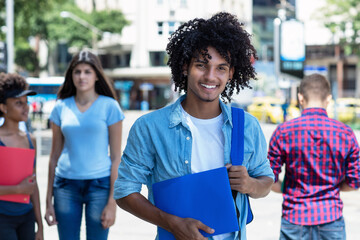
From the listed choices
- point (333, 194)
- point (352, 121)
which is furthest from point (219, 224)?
point (352, 121)

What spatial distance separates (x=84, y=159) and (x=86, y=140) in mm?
129

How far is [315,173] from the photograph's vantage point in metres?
3.48

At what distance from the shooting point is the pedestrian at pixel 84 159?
12.4ft

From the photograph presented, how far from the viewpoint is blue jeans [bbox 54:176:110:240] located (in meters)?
3.77

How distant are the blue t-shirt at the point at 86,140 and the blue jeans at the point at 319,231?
4.27ft

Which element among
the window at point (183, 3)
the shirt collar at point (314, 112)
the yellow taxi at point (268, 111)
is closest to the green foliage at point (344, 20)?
the yellow taxi at point (268, 111)

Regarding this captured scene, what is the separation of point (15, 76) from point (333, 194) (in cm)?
225

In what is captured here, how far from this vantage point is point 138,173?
2236mm

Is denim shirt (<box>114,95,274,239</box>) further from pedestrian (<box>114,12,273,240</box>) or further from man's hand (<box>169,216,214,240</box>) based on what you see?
man's hand (<box>169,216,214,240</box>)

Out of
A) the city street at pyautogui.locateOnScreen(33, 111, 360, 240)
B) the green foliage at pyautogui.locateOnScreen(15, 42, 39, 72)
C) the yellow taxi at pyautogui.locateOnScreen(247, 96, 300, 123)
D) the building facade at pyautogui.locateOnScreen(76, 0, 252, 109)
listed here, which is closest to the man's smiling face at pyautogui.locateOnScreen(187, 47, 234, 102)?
the city street at pyautogui.locateOnScreen(33, 111, 360, 240)

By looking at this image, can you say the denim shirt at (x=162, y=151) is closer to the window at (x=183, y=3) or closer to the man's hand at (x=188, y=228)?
the man's hand at (x=188, y=228)

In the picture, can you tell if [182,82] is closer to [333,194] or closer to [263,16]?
[333,194]

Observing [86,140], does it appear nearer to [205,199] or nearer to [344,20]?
[205,199]

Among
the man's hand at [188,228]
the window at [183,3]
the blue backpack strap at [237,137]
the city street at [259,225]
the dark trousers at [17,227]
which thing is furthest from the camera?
the window at [183,3]
